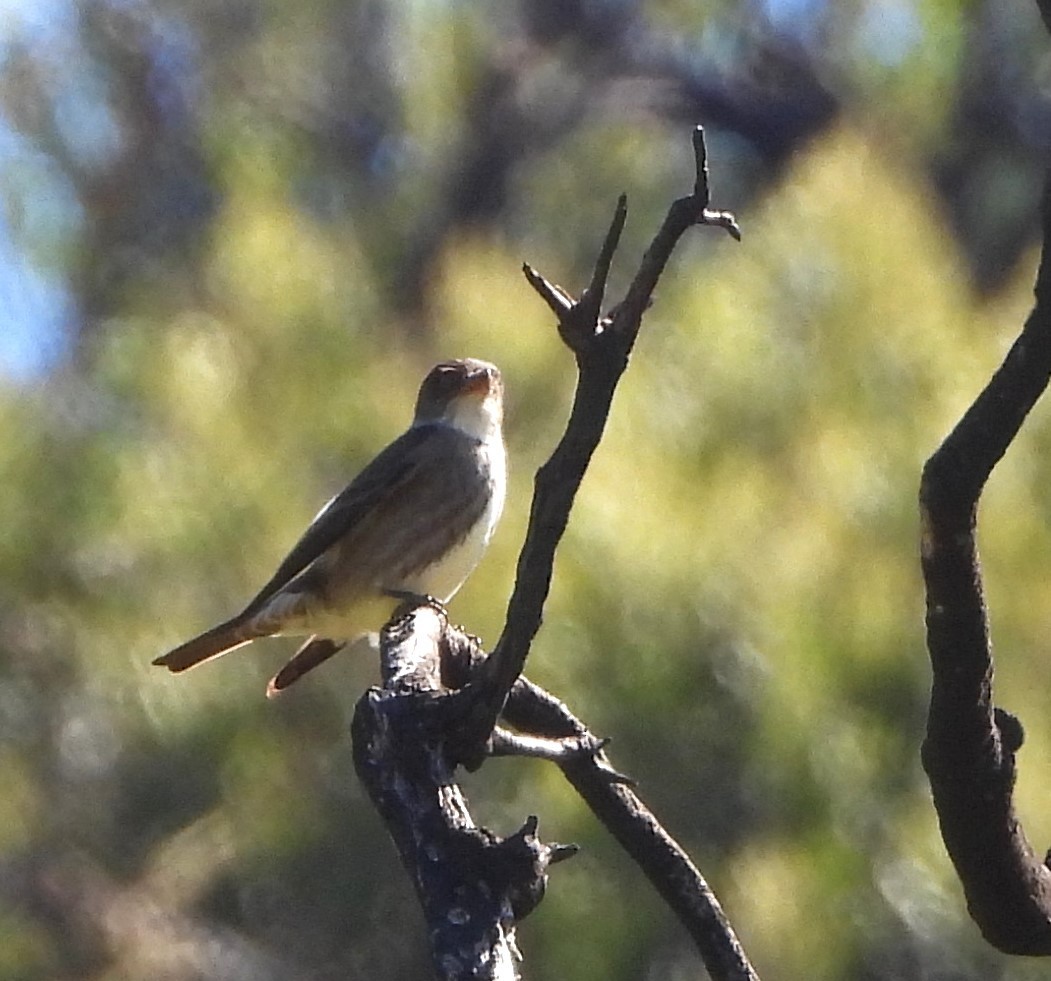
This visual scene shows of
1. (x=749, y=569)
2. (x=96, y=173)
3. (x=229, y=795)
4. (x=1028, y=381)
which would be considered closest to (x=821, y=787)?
(x=749, y=569)

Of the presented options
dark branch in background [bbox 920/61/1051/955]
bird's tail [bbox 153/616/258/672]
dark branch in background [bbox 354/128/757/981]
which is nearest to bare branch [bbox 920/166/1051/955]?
dark branch in background [bbox 920/61/1051/955]

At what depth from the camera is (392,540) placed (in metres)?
3.23

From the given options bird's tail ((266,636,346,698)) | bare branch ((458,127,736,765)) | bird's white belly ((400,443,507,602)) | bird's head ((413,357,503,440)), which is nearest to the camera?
bare branch ((458,127,736,765))

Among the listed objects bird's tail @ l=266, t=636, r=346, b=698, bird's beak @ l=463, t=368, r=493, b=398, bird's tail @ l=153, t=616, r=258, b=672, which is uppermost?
bird's beak @ l=463, t=368, r=493, b=398

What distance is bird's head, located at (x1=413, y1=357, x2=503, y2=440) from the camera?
3.44 m

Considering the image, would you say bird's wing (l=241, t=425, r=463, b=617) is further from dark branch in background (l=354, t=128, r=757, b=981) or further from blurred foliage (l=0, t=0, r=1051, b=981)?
dark branch in background (l=354, t=128, r=757, b=981)

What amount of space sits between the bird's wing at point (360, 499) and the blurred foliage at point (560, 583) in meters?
0.30

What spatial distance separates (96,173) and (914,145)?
2601 mm

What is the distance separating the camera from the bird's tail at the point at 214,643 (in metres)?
3.13

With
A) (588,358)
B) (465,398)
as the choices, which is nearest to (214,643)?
(465,398)

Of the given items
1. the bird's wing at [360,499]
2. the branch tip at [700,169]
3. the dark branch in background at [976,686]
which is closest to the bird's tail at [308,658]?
the bird's wing at [360,499]

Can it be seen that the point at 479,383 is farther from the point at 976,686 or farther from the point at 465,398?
the point at 976,686

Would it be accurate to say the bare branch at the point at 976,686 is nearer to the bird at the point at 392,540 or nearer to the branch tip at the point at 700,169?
the branch tip at the point at 700,169

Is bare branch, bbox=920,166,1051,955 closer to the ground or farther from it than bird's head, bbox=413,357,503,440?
closer to the ground
